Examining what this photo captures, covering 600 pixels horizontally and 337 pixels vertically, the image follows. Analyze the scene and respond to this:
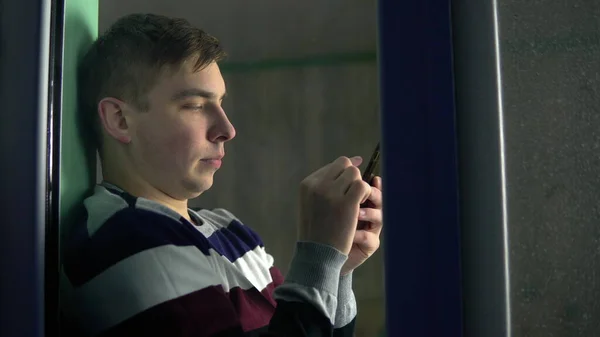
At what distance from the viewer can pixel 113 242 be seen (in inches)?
25.3

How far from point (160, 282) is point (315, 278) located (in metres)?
0.17

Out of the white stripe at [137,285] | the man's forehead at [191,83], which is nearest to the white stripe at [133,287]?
the white stripe at [137,285]

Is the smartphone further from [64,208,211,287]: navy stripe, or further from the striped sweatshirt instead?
[64,208,211,287]: navy stripe

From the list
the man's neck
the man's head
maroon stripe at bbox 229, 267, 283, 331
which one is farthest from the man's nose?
maroon stripe at bbox 229, 267, 283, 331

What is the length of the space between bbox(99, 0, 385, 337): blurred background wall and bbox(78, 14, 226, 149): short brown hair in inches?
4.5

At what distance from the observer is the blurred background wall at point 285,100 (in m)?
0.92

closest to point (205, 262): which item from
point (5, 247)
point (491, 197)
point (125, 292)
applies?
point (125, 292)

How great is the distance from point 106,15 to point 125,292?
1.61 ft

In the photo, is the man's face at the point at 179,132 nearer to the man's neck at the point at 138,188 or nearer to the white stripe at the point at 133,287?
the man's neck at the point at 138,188

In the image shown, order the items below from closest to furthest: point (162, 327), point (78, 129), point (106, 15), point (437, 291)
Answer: point (437, 291)
point (162, 327)
point (78, 129)
point (106, 15)

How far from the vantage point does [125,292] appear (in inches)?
24.1

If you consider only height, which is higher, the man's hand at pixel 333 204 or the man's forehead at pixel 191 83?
the man's forehead at pixel 191 83

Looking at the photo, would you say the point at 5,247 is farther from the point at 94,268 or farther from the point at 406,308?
the point at 406,308

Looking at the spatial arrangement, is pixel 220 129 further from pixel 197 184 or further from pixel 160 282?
pixel 160 282
